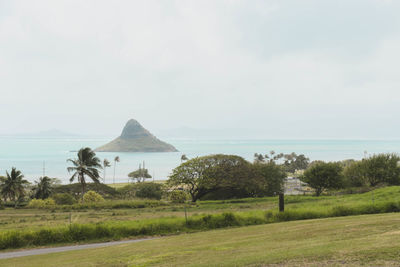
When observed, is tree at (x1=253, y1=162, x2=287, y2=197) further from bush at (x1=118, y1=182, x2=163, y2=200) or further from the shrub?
the shrub

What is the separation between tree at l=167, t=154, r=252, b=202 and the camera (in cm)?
4800

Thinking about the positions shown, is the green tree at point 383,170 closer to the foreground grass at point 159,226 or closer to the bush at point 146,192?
the foreground grass at point 159,226

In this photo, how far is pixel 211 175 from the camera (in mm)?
48750

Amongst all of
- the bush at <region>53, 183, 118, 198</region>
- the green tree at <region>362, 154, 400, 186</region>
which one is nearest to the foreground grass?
the green tree at <region>362, 154, 400, 186</region>

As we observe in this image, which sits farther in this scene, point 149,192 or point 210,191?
point 149,192

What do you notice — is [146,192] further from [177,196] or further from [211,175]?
[211,175]

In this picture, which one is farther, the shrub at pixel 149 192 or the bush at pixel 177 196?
the shrub at pixel 149 192

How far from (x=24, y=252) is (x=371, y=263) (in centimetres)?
1550

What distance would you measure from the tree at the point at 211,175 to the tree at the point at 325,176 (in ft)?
32.5

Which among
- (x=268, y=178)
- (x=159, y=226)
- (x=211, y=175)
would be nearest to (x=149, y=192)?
(x=211, y=175)

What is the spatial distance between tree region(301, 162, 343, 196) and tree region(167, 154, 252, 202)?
32.5ft

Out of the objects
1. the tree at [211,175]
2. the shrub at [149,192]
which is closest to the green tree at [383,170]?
the tree at [211,175]

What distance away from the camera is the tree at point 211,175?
4800 centimetres

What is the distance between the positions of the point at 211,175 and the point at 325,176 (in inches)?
700
